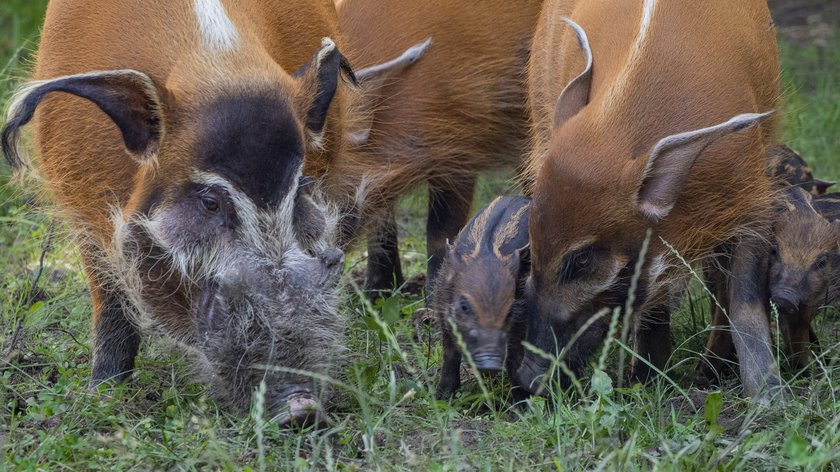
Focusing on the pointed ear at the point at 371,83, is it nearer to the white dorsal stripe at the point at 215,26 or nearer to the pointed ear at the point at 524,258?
the white dorsal stripe at the point at 215,26

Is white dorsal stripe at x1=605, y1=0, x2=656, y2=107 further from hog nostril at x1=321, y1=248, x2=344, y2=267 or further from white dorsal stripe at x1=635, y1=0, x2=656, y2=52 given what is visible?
hog nostril at x1=321, y1=248, x2=344, y2=267

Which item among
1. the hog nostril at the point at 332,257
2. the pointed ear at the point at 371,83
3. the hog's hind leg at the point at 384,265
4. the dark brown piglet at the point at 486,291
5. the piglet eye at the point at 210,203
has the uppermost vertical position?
the piglet eye at the point at 210,203

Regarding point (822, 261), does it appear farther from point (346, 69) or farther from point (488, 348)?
point (346, 69)

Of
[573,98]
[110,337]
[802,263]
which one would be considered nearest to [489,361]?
[573,98]

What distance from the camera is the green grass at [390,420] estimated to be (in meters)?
3.09

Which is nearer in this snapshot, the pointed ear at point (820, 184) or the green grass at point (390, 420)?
the green grass at point (390, 420)

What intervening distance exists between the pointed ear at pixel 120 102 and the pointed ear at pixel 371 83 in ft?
4.17

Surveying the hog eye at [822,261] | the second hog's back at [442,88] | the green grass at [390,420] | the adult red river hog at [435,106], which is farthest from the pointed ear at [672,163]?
the second hog's back at [442,88]

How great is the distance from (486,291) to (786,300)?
995 millimetres

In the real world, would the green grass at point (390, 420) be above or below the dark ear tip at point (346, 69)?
below

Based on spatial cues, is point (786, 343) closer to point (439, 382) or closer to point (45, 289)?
point (439, 382)

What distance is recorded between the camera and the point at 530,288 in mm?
3709

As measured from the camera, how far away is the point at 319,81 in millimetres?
3695

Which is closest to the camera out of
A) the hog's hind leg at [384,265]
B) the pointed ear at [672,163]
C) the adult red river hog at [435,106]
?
the pointed ear at [672,163]
